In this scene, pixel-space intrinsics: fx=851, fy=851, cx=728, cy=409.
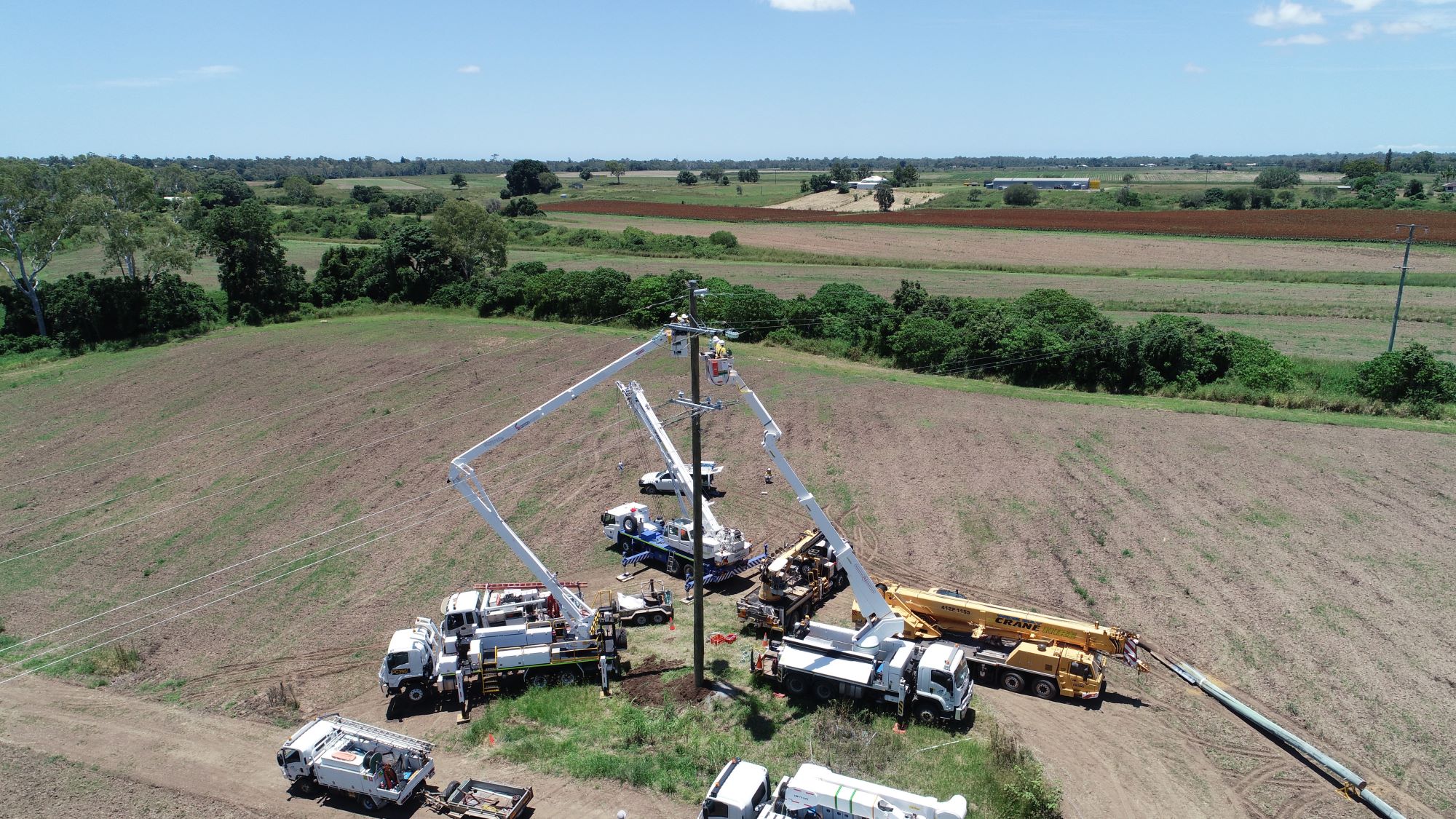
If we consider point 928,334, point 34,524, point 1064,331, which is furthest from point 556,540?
point 1064,331

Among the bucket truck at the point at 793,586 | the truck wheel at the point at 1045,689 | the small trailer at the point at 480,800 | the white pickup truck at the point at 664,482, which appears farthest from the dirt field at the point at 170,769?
the white pickup truck at the point at 664,482

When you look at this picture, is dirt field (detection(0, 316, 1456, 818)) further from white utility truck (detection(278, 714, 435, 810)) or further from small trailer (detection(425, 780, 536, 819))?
small trailer (detection(425, 780, 536, 819))

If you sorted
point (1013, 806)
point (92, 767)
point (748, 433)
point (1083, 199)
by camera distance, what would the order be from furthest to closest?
point (1083, 199) < point (748, 433) < point (92, 767) < point (1013, 806)

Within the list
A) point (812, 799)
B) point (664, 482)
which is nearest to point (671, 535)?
point (664, 482)

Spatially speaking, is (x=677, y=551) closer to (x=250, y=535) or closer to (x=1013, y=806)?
(x=1013, y=806)

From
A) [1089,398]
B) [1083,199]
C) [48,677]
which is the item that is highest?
[1083,199]

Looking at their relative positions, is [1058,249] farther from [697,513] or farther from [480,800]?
[480,800]
